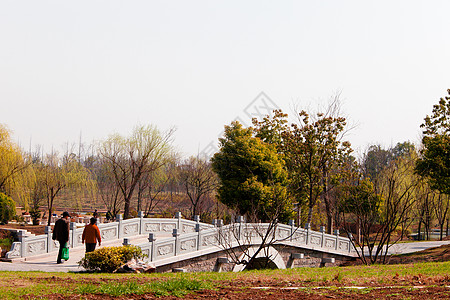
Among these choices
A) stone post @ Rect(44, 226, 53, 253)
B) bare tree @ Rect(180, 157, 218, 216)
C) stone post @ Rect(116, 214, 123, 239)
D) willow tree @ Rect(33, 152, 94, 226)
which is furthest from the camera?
bare tree @ Rect(180, 157, 218, 216)

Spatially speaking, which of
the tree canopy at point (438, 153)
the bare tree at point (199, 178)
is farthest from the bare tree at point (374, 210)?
the bare tree at point (199, 178)

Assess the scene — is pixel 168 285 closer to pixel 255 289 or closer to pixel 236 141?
pixel 255 289

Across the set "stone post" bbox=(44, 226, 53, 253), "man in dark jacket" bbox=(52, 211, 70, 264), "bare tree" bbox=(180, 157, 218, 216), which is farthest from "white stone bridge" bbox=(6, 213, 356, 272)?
"bare tree" bbox=(180, 157, 218, 216)

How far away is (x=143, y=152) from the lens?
1403 inches

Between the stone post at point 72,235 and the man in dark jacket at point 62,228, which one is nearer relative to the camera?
the man in dark jacket at point 62,228

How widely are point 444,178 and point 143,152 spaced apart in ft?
67.4

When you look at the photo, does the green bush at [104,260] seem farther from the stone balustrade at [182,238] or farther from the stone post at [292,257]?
the stone post at [292,257]

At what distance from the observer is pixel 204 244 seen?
1830cm

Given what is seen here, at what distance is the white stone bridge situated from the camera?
51.6ft

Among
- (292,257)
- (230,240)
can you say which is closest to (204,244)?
(230,240)

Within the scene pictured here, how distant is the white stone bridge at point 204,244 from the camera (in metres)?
15.7

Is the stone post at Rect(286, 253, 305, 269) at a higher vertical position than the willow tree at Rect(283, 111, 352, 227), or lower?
lower

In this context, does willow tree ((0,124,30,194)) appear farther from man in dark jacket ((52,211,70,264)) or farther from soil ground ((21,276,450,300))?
soil ground ((21,276,450,300))

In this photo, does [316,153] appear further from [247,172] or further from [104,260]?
[104,260]
